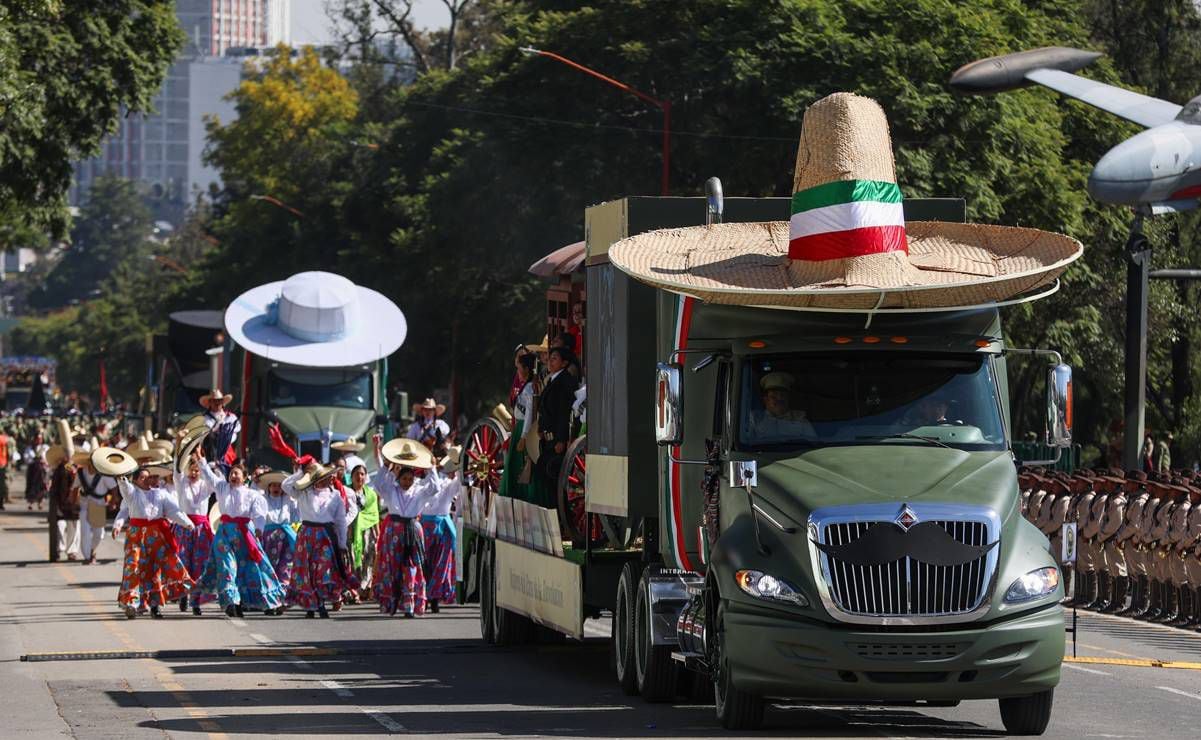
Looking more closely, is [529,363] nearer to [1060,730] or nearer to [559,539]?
[559,539]

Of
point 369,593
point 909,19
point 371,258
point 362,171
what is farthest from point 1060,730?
point 362,171

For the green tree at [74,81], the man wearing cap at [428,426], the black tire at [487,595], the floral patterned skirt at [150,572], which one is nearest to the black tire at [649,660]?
the black tire at [487,595]

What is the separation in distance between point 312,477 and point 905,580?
12.4 metres

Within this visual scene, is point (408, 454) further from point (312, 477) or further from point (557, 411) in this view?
point (557, 411)

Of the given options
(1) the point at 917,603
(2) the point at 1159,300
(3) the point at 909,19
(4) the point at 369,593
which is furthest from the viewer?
(2) the point at 1159,300

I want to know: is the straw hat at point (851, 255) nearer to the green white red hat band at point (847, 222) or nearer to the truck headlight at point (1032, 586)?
the green white red hat band at point (847, 222)

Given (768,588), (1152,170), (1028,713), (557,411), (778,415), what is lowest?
(1028,713)

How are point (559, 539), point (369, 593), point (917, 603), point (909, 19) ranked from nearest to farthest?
point (917, 603), point (559, 539), point (369, 593), point (909, 19)

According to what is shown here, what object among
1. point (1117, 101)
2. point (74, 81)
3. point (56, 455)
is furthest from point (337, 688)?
point (74, 81)

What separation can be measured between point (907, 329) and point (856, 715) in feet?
8.89

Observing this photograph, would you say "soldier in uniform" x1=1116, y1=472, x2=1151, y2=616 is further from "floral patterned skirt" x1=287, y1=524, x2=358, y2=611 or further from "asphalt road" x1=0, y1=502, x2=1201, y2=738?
"floral patterned skirt" x1=287, y1=524, x2=358, y2=611

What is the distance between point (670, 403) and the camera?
13195 millimetres

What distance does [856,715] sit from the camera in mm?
14523

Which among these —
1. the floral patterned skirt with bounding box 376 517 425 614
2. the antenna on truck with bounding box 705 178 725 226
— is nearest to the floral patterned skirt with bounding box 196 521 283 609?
the floral patterned skirt with bounding box 376 517 425 614
